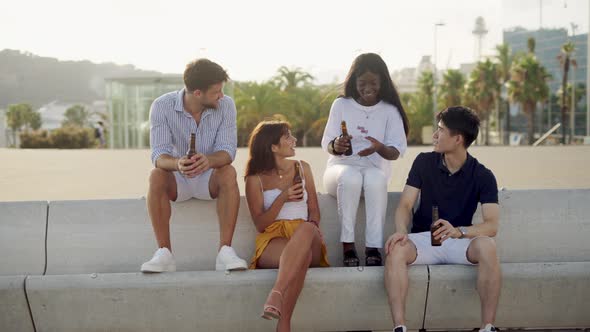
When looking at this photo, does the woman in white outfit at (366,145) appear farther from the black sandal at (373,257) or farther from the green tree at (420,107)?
the green tree at (420,107)

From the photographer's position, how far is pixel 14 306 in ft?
15.5

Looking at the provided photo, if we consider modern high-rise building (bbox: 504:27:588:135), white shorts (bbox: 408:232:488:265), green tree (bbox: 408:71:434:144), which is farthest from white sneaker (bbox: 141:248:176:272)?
modern high-rise building (bbox: 504:27:588:135)

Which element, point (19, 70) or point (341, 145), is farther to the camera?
point (19, 70)

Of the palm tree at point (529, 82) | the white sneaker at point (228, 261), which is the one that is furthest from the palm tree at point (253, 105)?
the white sneaker at point (228, 261)

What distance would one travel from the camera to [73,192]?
12789 mm

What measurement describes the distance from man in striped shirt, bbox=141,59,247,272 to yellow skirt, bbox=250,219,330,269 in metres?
0.19

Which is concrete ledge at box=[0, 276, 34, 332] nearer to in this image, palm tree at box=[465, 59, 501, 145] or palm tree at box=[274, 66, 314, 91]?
palm tree at box=[274, 66, 314, 91]

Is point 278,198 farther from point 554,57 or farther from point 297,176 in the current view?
point 554,57

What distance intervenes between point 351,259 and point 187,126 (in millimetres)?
1540

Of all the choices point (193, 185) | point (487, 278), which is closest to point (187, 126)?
point (193, 185)

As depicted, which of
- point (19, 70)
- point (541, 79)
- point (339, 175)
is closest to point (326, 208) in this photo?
Answer: point (339, 175)

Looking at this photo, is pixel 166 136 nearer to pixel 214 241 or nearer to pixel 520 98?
pixel 214 241

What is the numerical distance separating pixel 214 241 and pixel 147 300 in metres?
0.83

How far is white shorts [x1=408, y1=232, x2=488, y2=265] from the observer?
4789 mm
